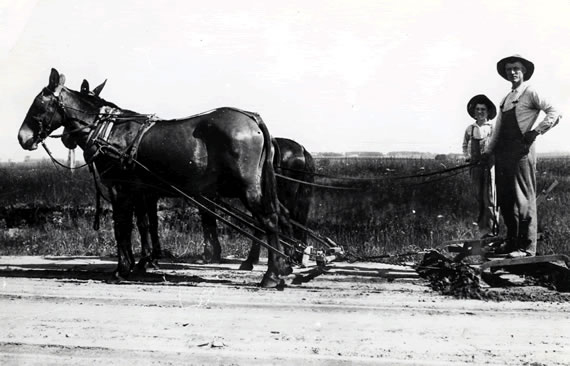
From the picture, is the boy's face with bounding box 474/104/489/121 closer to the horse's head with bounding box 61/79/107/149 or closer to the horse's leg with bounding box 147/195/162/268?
the horse's leg with bounding box 147/195/162/268

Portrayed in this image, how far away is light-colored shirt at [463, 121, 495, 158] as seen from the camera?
8570 mm

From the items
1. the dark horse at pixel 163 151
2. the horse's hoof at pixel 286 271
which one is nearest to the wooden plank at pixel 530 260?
the horse's hoof at pixel 286 271

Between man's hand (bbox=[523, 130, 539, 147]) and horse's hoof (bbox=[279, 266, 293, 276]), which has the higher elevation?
man's hand (bbox=[523, 130, 539, 147])

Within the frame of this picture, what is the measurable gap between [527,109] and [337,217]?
247 inches

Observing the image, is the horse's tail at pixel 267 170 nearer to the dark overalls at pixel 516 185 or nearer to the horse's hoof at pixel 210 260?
the horse's hoof at pixel 210 260

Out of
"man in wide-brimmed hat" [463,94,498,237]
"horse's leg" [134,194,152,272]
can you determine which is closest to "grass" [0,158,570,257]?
A: "man in wide-brimmed hat" [463,94,498,237]

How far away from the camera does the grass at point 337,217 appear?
10977mm

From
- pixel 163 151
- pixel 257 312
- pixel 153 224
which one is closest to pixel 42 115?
pixel 163 151

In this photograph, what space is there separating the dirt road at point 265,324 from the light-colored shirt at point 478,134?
2.28m

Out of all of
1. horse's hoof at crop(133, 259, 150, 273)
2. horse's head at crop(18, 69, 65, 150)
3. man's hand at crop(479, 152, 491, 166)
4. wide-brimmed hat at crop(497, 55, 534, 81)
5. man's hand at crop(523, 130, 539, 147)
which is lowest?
horse's hoof at crop(133, 259, 150, 273)

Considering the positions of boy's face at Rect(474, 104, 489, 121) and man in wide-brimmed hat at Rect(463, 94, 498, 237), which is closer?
man in wide-brimmed hat at Rect(463, 94, 498, 237)

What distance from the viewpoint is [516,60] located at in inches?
285

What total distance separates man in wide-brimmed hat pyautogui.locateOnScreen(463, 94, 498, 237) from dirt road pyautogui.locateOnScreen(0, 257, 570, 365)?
139 cm

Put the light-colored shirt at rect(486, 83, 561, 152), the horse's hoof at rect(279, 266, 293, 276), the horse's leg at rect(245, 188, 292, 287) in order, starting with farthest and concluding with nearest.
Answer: the horse's hoof at rect(279, 266, 293, 276), the horse's leg at rect(245, 188, 292, 287), the light-colored shirt at rect(486, 83, 561, 152)
